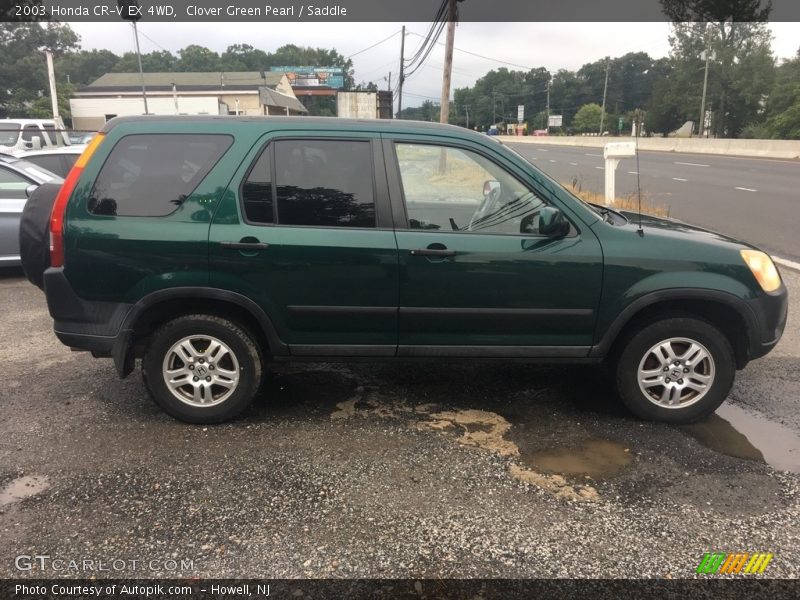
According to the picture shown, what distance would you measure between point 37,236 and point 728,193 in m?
16.4

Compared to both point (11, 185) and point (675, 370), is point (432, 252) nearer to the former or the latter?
point (675, 370)

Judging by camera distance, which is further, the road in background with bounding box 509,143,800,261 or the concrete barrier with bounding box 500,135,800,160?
the concrete barrier with bounding box 500,135,800,160

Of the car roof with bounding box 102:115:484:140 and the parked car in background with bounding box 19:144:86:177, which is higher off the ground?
the car roof with bounding box 102:115:484:140

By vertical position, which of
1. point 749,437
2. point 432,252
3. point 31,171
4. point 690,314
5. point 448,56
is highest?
point 448,56

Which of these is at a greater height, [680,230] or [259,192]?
[259,192]

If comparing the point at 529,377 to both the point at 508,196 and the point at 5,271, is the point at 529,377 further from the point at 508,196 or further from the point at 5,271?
the point at 5,271

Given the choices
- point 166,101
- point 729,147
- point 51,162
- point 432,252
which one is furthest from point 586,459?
point 166,101

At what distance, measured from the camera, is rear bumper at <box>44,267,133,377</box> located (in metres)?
3.60

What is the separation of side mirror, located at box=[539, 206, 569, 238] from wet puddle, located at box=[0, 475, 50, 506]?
10.2 feet

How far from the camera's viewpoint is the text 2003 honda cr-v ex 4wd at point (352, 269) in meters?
3.55

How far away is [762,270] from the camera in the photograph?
3.70 metres

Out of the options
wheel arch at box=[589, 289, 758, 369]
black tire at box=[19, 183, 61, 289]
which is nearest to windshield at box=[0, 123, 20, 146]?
black tire at box=[19, 183, 61, 289]

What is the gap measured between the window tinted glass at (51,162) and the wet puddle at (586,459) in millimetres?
8548

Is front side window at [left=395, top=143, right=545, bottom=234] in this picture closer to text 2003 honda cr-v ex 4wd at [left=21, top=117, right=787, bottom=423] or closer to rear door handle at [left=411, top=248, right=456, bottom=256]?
text 2003 honda cr-v ex 4wd at [left=21, top=117, right=787, bottom=423]
